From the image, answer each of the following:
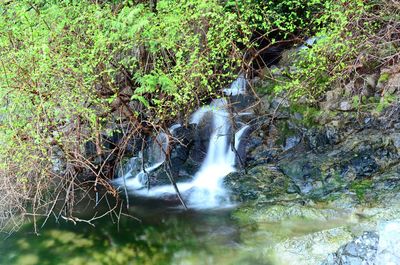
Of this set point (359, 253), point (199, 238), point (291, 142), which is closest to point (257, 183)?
point (291, 142)

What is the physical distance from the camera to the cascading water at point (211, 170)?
25.0 ft

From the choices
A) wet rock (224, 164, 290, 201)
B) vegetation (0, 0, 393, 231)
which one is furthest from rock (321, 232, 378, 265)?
vegetation (0, 0, 393, 231)

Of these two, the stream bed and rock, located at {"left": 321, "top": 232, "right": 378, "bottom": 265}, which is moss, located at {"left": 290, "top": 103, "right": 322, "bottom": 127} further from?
rock, located at {"left": 321, "top": 232, "right": 378, "bottom": 265}

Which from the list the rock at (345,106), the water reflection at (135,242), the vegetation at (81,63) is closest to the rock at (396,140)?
the rock at (345,106)

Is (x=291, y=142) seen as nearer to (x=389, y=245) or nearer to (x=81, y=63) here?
(x=389, y=245)

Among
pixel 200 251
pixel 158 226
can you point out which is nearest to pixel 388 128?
pixel 200 251

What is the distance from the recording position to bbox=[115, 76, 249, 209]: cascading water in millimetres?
7625

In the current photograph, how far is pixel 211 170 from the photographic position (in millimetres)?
8461

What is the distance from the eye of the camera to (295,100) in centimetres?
751

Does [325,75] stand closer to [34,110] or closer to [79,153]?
[79,153]

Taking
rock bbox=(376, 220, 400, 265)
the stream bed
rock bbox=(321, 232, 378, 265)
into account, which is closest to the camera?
rock bbox=(376, 220, 400, 265)

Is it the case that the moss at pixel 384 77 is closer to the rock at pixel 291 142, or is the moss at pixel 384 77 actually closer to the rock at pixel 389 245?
the rock at pixel 291 142

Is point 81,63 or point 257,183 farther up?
point 81,63

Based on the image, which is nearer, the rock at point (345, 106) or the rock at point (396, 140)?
the rock at point (396, 140)
